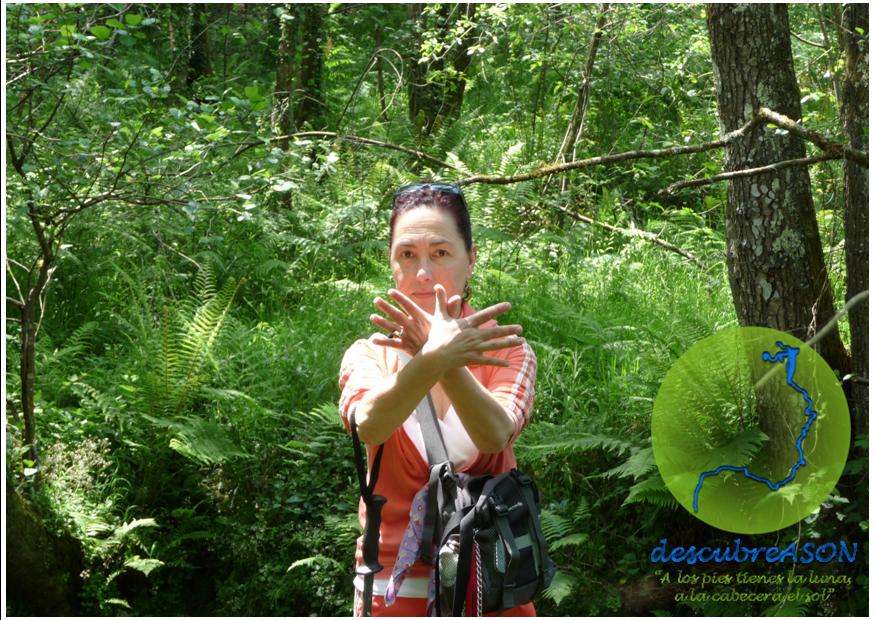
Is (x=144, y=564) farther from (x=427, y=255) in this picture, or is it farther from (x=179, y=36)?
(x=179, y=36)

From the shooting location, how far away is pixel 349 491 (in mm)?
5527

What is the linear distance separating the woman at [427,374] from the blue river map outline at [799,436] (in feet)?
8.48

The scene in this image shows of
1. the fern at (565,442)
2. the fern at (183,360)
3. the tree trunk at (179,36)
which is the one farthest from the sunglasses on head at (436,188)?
the tree trunk at (179,36)

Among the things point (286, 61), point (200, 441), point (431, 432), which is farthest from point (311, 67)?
point (431, 432)

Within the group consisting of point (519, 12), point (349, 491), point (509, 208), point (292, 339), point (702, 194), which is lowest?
point (349, 491)

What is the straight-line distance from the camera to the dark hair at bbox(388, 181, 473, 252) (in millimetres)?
2529

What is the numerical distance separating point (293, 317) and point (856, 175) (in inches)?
173

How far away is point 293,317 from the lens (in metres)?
7.50

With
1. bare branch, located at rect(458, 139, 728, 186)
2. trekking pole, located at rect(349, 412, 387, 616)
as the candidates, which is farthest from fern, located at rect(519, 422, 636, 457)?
trekking pole, located at rect(349, 412, 387, 616)

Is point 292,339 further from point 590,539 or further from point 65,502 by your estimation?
point 590,539

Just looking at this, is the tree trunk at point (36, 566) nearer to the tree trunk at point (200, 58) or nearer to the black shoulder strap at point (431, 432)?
the black shoulder strap at point (431, 432)

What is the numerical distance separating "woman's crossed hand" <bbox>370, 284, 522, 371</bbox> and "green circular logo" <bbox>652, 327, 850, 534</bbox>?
2.87m

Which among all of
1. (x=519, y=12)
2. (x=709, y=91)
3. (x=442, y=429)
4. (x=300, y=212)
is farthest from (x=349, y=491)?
(x=709, y=91)

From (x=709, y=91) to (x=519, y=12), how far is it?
3.07 metres
